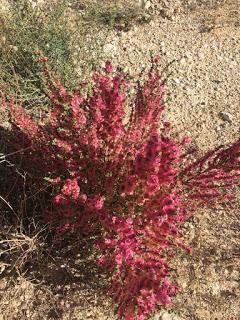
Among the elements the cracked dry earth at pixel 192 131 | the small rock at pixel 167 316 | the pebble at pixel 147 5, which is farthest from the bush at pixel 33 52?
the small rock at pixel 167 316

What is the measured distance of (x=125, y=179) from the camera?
266 cm

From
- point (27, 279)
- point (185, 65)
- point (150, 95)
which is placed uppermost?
point (185, 65)

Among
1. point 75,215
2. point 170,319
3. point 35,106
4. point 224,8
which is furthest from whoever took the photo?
point 224,8

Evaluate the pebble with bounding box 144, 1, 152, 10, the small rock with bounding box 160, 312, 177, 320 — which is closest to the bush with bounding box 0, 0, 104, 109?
the pebble with bounding box 144, 1, 152, 10

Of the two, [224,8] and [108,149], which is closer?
[108,149]

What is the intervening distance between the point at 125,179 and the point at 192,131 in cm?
173

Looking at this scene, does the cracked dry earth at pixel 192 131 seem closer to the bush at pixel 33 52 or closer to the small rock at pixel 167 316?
the small rock at pixel 167 316

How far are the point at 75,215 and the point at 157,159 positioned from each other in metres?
0.69

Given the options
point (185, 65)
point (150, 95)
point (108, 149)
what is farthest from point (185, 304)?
point (185, 65)

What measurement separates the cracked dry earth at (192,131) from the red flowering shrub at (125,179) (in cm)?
42

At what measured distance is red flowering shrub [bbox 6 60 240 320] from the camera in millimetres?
2492

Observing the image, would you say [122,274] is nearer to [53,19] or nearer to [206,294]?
[206,294]

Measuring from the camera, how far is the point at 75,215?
110 inches

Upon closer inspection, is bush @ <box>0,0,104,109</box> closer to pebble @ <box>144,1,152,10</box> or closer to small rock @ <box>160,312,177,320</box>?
pebble @ <box>144,1,152,10</box>
